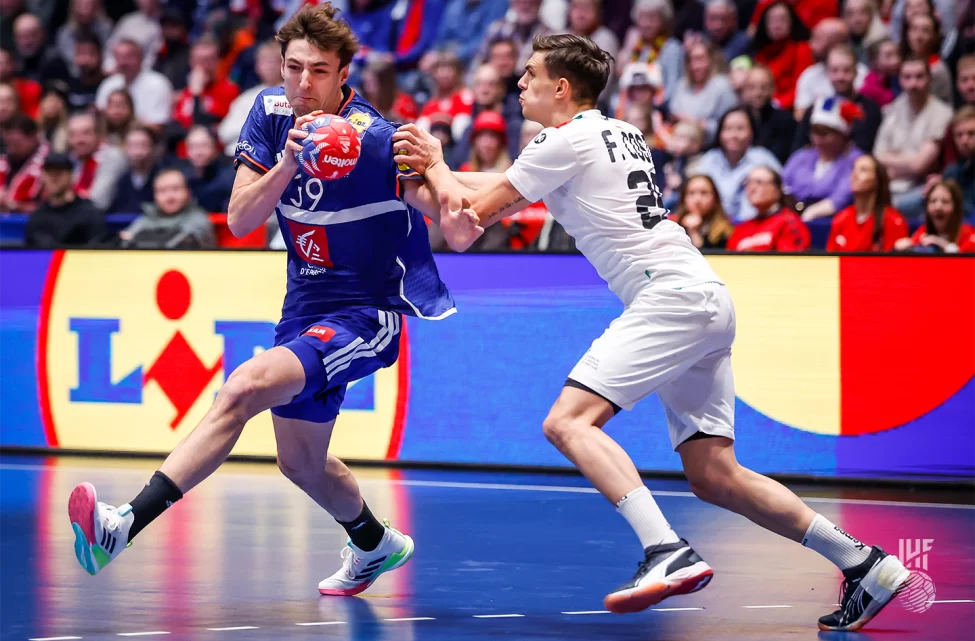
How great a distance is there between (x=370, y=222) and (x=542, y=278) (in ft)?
12.6

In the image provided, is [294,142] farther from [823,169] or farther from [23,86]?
[23,86]

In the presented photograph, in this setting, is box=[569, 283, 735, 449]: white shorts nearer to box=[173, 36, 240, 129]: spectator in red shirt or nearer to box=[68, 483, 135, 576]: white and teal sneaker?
box=[68, 483, 135, 576]: white and teal sneaker

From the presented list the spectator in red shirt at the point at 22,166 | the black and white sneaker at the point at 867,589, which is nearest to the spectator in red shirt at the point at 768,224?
the black and white sneaker at the point at 867,589

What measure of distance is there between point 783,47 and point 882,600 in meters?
8.48

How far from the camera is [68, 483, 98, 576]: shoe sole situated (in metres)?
5.26

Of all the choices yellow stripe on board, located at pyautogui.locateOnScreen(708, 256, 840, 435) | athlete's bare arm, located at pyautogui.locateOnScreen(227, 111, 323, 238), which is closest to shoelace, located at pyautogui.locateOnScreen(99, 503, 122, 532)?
athlete's bare arm, located at pyautogui.locateOnScreen(227, 111, 323, 238)

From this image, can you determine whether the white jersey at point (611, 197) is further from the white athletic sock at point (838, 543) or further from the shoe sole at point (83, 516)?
the shoe sole at point (83, 516)

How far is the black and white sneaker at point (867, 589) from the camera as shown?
5438 millimetres

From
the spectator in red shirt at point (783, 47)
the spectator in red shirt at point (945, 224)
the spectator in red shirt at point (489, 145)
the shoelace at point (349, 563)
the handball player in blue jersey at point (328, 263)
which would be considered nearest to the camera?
the handball player in blue jersey at point (328, 263)

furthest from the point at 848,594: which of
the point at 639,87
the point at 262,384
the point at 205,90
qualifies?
the point at 205,90

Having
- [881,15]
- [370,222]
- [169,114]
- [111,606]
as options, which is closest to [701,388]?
[370,222]

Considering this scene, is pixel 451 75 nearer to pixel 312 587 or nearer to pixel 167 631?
pixel 312 587

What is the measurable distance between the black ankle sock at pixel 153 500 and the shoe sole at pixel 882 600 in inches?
94.8

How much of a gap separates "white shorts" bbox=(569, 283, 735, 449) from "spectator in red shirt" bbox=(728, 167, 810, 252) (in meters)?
4.91
